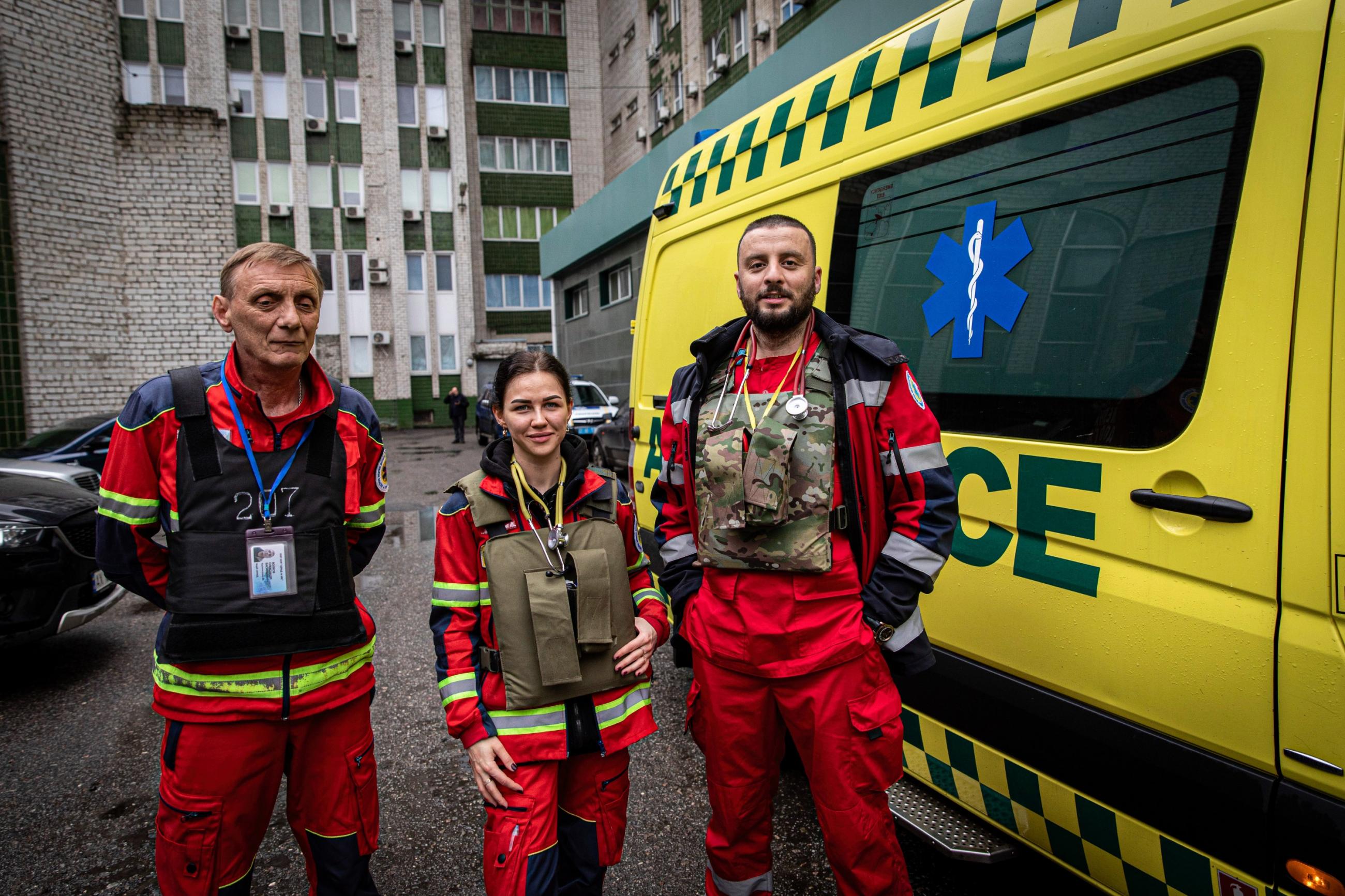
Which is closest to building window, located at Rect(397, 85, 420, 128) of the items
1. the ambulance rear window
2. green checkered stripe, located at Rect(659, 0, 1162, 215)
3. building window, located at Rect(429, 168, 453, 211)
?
building window, located at Rect(429, 168, 453, 211)

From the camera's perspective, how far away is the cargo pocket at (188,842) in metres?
1.69

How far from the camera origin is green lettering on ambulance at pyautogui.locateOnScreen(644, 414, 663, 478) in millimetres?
3602

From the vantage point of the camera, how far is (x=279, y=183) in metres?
26.0

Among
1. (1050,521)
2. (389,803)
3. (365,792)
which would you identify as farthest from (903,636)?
(389,803)

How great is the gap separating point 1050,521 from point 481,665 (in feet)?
4.78

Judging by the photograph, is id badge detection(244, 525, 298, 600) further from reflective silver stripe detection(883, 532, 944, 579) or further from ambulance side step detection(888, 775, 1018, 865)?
ambulance side step detection(888, 775, 1018, 865)

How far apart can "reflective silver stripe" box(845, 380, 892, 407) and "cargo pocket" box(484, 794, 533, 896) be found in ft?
4.04

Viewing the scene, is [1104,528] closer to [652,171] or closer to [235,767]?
[235,767]

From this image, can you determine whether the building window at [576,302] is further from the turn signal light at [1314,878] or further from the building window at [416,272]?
the turn signal light at [1314,878]

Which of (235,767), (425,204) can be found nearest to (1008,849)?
(235,767)

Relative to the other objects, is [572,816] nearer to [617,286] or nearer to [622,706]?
[622,706]

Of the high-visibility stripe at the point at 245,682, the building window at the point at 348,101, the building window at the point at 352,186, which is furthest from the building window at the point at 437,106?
the high-visibility stripe at the point at 245,682

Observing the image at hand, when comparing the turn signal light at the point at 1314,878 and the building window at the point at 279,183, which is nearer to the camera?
the turn signal light at the point at 1314,878

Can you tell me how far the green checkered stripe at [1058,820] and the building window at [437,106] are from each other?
29.9 meters
